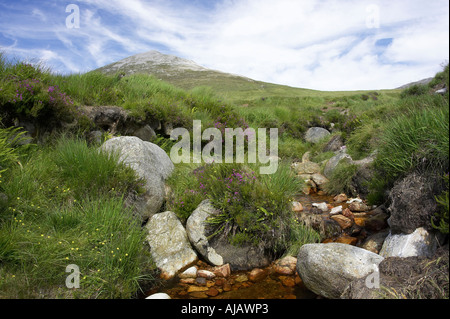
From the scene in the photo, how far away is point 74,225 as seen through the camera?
426 centimetres

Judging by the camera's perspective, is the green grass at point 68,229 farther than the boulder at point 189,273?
No

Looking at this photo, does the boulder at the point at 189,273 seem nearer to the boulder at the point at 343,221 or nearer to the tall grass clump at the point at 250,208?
the tall grass clump at the point at 250,208

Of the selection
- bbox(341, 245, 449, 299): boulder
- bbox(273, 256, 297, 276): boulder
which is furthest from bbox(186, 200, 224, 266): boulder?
bbox(341, 245, 449, 299): boulder

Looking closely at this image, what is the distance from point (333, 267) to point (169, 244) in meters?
2.85

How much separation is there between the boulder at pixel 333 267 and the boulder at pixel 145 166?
325 cm

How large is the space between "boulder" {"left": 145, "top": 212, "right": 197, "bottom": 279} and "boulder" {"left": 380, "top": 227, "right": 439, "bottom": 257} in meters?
3.27

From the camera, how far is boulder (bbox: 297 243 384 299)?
3748 mm

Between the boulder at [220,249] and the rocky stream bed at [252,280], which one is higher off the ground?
the boulder at [220,249]

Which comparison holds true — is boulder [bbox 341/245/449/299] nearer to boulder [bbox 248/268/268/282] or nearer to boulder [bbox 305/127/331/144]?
boulder [bbox 248/268/268/282]

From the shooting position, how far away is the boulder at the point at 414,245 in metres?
3.67

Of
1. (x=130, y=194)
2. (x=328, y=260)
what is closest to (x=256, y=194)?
(x=328, y=260)

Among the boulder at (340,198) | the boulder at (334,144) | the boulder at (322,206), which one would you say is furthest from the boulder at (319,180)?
the boulder at (334,144)

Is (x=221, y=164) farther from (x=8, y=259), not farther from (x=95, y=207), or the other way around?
(x=8, y=259)
